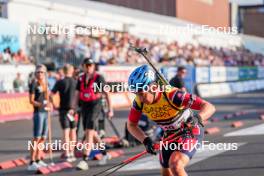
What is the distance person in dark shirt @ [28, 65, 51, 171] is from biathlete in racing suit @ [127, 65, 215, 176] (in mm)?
4521

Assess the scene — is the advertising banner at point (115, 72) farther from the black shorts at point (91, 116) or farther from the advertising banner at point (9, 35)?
the black shorts at point (91, 116)

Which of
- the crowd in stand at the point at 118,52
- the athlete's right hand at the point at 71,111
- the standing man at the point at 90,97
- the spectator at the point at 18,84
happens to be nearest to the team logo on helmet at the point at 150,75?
the standing man at the point at 90,97

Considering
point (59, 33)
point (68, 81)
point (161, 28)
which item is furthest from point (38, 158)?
point (161, 28)

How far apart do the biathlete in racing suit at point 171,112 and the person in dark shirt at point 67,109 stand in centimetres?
520

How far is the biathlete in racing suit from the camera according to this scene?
21.4 feet

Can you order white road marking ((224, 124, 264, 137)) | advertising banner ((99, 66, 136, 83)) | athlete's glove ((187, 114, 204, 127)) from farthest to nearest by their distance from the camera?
1. advertising banner ((99, 66, 136, 83))
2. white road marking ((224, 124, 264, 137))
3. athlete's glove ((187, 114, 204, 127))

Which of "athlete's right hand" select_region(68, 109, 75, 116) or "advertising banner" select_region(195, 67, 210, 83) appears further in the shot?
"advertising banner" select_region(195, 67, 210, 83)

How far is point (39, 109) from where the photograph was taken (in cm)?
1139

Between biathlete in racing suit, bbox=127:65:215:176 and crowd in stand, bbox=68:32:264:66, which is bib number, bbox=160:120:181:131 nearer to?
biathlete in racing suit, bbox=127:65:215:176

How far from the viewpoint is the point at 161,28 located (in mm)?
36875

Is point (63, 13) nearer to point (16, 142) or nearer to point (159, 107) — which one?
point (16, 142)

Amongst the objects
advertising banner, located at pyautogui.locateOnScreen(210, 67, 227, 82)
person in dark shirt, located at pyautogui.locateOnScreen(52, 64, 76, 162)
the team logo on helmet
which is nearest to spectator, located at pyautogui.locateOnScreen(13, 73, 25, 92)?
person in dark shirt, located at pyautogui.locateOnScreen(52, 64, 76, 162)

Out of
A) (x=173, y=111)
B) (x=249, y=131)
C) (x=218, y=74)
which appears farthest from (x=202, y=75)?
(x=173, y=111)

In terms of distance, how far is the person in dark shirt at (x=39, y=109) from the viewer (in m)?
11.3
